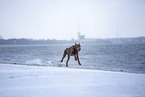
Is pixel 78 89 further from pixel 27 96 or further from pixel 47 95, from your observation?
pixel 27 96

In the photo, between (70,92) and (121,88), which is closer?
(70,92)

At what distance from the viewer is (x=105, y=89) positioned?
101 inches

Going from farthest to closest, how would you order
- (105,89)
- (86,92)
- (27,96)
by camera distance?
(105,89)
(86,92)
(27,96)

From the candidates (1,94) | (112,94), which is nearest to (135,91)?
(112,94)

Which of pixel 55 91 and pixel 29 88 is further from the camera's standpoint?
pixel 29 88

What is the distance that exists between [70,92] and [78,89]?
21 centimetres

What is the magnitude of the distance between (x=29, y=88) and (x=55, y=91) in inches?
21.3

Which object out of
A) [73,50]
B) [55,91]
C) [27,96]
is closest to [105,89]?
[55,91]

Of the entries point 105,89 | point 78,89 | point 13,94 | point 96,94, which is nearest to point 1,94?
point 13,94

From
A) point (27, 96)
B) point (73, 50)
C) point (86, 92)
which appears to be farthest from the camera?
point (73, 50)

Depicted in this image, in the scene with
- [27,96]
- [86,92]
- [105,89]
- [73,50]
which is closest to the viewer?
[27,96]

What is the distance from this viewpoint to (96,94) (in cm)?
231

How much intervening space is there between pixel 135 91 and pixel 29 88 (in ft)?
6.10

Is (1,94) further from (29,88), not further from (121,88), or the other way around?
(121,88)
